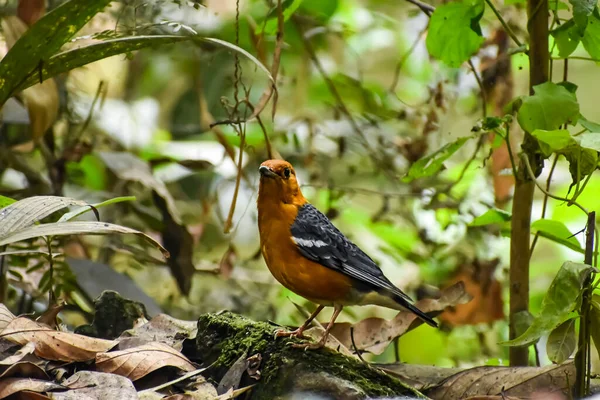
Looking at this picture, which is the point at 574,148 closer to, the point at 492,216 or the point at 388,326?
the point at 492,216

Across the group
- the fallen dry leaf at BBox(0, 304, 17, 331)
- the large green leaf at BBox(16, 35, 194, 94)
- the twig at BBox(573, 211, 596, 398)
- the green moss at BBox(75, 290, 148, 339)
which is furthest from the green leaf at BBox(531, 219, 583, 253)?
the fallen dry leaf at BBox(0, 304, 17, 331)

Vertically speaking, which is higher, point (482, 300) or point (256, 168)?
point (256, 168)

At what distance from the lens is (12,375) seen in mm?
2336

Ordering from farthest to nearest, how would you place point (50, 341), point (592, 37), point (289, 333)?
point (592, 37), point (289, 333), point (50, 341)

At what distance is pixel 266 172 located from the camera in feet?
10.6

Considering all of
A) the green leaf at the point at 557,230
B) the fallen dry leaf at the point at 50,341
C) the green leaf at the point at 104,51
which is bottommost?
the fallen dry leaf at the point at 50,341

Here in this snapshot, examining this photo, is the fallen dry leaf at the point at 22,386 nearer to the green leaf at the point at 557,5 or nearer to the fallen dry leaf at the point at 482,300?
the green leaf at the point at 557,5

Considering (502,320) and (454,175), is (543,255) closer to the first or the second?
(454,175)

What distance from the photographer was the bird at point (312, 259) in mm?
3088

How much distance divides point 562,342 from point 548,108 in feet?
2.80

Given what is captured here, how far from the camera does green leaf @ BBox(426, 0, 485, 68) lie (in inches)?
121

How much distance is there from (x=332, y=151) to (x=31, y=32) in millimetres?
3766

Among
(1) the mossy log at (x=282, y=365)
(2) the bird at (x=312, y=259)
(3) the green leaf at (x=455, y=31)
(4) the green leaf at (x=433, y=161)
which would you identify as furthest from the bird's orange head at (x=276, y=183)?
(3) the green leaf at (x=455, y=31)

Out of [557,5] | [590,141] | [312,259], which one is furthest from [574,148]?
[312,259]
